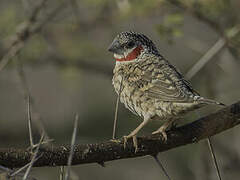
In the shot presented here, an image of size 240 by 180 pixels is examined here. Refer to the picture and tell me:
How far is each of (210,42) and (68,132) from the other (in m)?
2.98

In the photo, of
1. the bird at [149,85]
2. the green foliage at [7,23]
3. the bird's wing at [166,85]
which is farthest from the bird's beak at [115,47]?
the green foliage at [7,23]

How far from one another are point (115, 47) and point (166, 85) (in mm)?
664

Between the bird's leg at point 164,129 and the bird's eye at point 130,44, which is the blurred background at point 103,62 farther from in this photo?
the bird's leg at point 164,129

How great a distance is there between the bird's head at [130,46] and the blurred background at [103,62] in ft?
2.10

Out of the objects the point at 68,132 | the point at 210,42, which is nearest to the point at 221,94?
the point at 210,42

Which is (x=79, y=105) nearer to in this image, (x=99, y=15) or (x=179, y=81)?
(x=99, y=15)

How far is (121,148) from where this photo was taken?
3355 millimetres

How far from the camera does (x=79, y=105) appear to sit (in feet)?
36.3

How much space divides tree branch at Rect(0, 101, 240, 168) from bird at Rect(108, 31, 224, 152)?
0.52 ft

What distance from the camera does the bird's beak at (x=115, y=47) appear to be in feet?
15.8

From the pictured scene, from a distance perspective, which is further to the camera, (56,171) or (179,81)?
(56,171)

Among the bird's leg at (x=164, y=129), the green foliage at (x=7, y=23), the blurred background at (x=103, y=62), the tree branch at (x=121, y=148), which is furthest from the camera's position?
the green foliage at (x=7, y=23)

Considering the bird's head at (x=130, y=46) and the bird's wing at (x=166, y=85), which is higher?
the bird's head at (x=130, y=46)

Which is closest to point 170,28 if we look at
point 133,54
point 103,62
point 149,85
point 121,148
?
point 133,54
